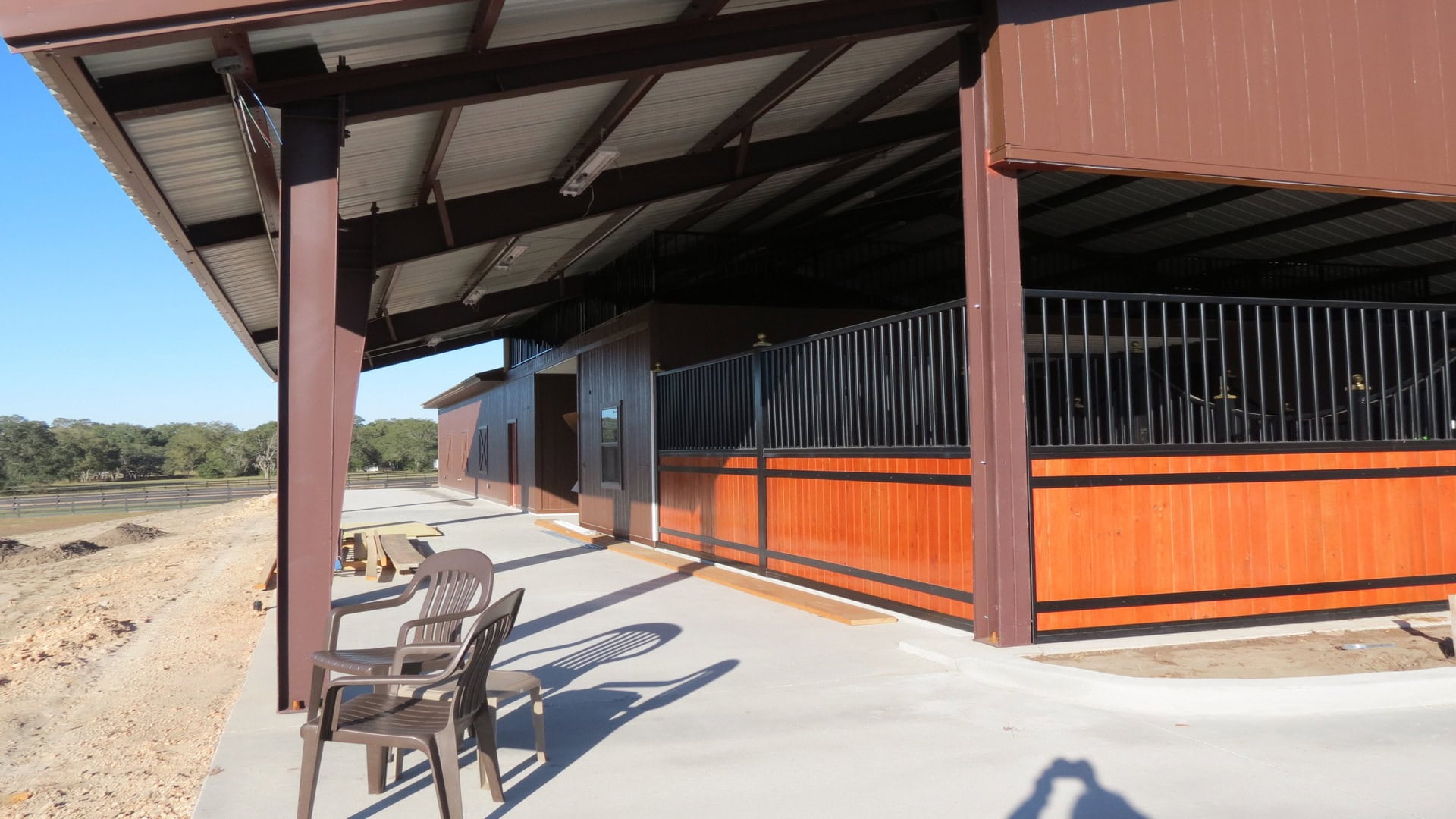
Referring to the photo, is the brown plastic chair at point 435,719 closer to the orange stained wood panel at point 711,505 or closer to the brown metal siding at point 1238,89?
the brown metal siding at point 1238,89

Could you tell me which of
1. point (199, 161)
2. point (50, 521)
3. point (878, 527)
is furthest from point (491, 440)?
point (199, 161)

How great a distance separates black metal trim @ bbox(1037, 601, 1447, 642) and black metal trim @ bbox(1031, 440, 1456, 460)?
1.09 m

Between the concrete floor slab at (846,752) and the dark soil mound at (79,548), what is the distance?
16483mm

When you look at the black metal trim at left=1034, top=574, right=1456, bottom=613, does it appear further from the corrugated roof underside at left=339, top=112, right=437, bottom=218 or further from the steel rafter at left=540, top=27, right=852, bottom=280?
the corrugated roof underside at left=339, top=112, right=437, bottom=218

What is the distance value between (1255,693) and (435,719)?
3937 mm

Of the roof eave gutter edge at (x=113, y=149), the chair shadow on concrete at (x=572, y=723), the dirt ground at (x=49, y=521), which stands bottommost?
the dirt ground at (x=49, y=521)

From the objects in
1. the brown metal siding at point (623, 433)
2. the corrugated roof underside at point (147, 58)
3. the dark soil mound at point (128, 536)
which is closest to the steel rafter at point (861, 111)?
the brown metal siding at point (623, 433)

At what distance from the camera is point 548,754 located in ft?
14.4

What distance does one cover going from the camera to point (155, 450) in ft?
286

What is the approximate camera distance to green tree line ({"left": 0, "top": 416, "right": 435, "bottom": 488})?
70.4 metres

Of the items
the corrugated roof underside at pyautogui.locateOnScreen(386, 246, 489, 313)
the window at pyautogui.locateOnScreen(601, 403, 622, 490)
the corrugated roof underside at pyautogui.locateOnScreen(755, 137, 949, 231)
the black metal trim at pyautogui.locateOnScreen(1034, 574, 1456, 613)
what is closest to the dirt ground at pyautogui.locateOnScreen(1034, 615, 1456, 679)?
the black metal trim at pyautogui.locateOnScreen(1034, 574, 1456, 613)

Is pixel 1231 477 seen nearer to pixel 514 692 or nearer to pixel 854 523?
pixel 854 523

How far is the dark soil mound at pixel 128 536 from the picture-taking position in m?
22.5

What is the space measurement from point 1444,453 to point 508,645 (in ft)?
22.5
